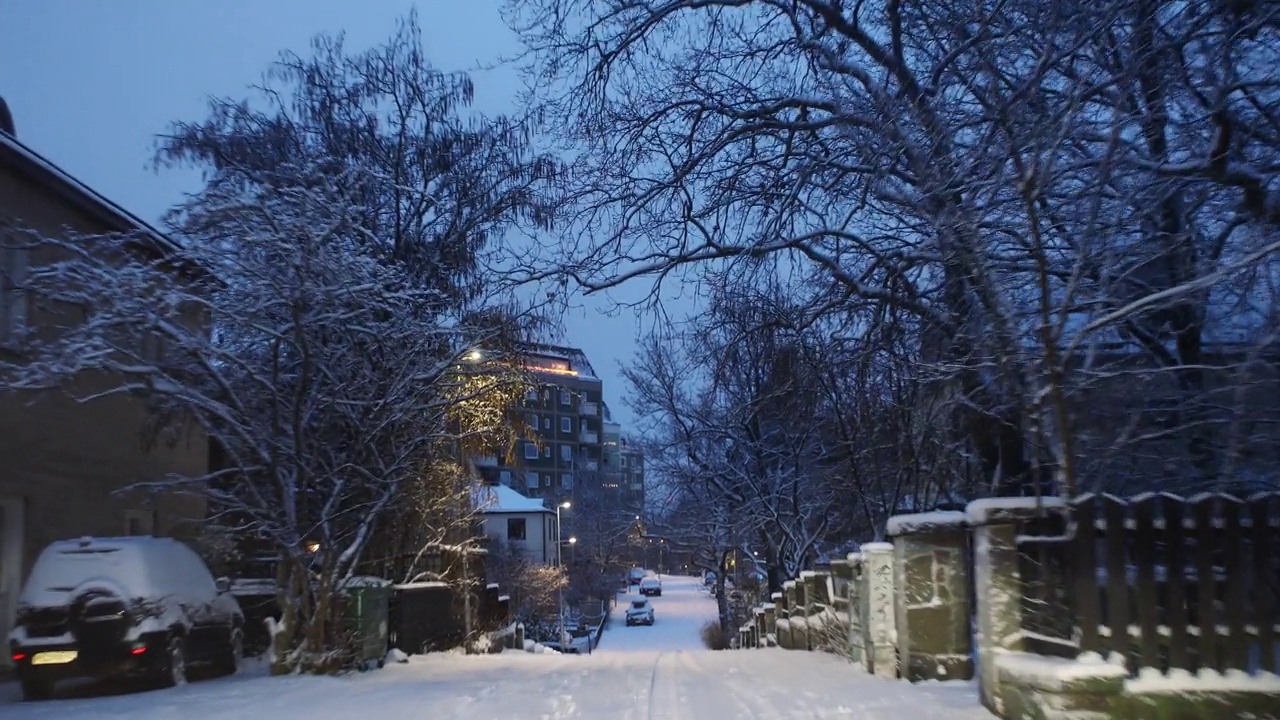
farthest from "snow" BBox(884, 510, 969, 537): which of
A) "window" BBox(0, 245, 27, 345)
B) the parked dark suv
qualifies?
"window" BBox(0, 245, 27, 345)

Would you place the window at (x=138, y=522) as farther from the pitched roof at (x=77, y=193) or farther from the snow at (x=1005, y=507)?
the snow at (x=1005, y=507)

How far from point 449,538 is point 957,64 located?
502 inches

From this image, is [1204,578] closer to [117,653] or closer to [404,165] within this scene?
[117,653]

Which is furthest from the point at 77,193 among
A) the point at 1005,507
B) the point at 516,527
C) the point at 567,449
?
the point at 567,449

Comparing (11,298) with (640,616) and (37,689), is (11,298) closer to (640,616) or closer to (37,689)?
(37,689)

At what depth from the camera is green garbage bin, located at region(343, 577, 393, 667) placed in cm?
1408

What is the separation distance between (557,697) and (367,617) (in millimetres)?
5363

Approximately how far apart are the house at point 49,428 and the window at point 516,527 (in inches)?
1786

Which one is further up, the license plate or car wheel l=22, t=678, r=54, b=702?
the license plate

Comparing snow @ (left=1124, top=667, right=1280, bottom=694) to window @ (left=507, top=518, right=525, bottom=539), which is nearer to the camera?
snow @ (left=1124, top=667, right=1280, bottom=694)

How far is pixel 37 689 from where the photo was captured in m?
11.3

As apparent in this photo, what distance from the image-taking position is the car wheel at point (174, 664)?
38.2 ft

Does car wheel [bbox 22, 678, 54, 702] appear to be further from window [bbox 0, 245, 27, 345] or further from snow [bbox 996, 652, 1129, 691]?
snow [bbox 996, 652, 1129, 691]

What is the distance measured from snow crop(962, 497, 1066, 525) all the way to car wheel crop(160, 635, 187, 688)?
8.43 m
